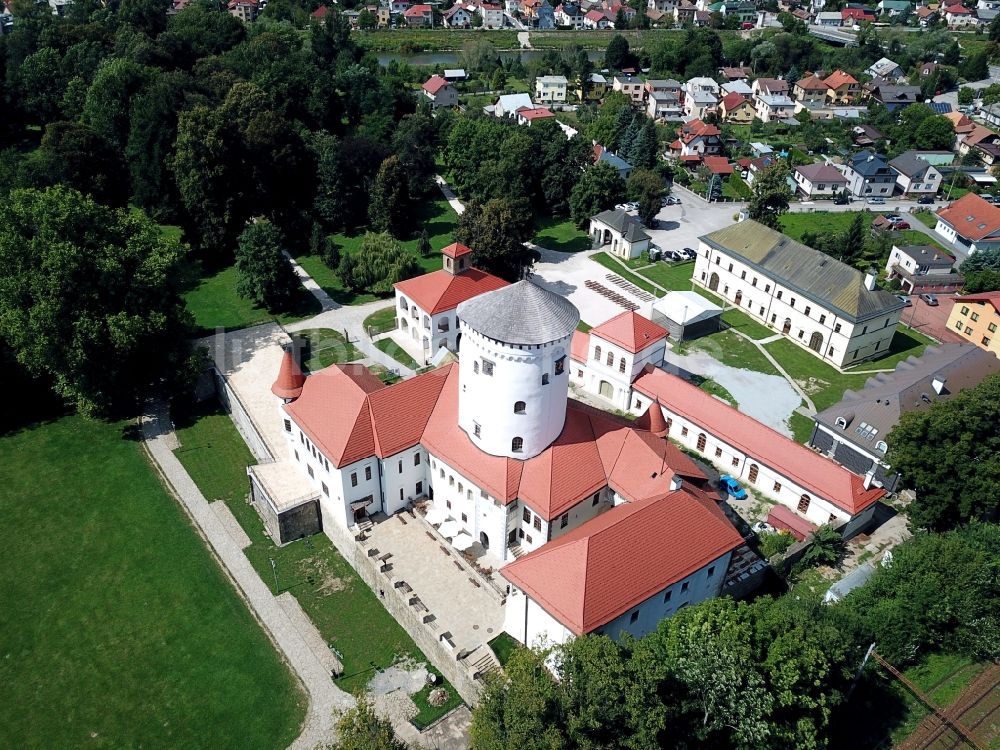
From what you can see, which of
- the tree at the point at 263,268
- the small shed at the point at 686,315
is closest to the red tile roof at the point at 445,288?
the tree at the point at 263,268

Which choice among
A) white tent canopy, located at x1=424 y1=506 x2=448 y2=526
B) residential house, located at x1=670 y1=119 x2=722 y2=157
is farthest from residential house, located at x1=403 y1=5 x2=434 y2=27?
white tent canopy, located at x1=424 y1=506 x2=448 y2=526

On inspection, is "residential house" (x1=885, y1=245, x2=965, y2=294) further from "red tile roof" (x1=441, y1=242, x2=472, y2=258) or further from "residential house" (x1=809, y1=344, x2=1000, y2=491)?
"red tile roof" (x1=441, y1=242, x2=472, y2=258)

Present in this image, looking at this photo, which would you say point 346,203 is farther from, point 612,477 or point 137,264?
point 612,477

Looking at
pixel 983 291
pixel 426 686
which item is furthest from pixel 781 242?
pixel 426 686

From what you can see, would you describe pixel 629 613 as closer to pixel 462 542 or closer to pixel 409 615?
pixel 462 542


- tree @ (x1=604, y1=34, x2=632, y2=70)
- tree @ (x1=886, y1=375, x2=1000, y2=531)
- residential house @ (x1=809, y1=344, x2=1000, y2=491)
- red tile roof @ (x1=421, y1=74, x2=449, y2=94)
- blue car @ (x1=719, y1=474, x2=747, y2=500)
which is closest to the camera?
tree @ (x1=886, y1=375, x2=1000, y2=531)

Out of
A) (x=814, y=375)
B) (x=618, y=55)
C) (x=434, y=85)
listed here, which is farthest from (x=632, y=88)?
(x=814, y=375)
